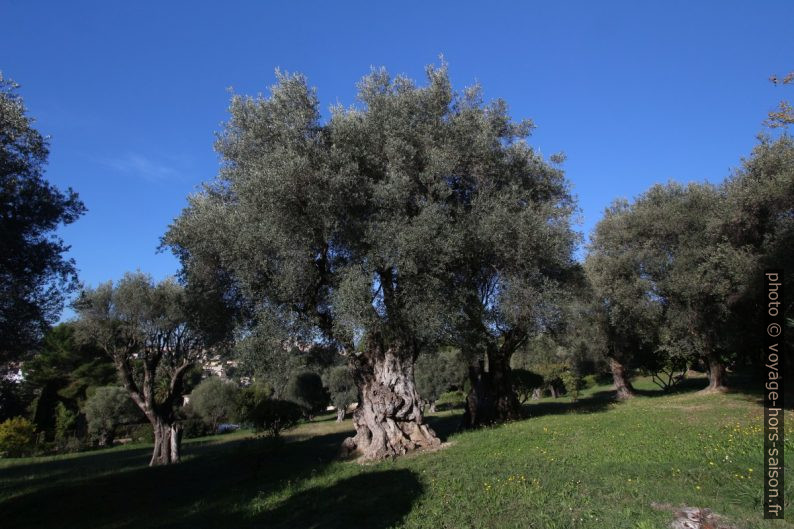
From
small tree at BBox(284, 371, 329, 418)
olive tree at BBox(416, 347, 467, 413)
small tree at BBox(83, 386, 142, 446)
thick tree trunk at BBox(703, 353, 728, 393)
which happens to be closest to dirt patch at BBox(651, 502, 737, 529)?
thick tree trunk at BBox(703, 353, 728, 393)

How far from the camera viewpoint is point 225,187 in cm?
1675

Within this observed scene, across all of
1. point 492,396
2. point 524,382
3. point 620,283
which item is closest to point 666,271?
point 620,283

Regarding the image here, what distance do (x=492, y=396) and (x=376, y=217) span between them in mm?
9999

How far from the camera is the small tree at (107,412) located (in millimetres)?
42469

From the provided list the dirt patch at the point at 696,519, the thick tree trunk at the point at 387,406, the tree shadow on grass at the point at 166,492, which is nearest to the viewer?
the dirt patch at the point at 696,519

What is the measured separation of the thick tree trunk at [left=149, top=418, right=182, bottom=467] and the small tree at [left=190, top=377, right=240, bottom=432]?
2356 centimetres

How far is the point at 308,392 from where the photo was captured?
4881 cm

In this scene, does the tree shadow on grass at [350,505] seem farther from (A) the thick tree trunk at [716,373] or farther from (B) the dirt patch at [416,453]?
(A) the thick tree trunk at [716,373]

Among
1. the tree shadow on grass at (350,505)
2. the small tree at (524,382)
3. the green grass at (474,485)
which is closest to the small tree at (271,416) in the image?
the green grass at (474,485)

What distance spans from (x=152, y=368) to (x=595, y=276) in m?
22.6

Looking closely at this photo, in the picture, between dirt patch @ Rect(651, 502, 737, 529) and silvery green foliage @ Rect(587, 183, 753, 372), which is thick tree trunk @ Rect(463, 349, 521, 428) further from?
dirt patch @ Rect(651, 502, 737, 529)

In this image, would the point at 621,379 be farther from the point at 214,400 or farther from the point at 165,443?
the point at 214,400

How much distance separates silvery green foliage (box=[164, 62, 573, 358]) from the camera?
13.4m

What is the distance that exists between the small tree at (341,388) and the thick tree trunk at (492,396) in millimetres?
28439
